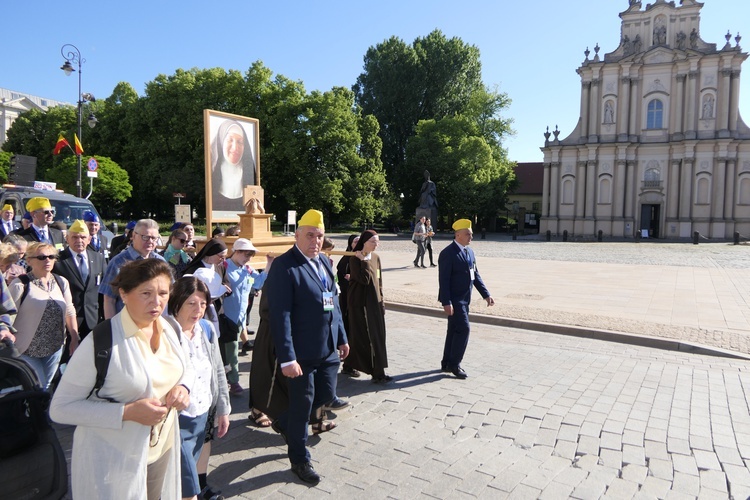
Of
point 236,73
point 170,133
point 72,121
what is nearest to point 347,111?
point 236,73

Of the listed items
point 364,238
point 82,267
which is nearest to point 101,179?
point 82,267

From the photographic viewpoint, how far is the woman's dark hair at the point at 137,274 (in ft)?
7.98

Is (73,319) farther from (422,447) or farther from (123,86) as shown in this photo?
(123,86)

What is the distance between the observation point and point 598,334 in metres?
9.19

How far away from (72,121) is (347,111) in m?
26.7

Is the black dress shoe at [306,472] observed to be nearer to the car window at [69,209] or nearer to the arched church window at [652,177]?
the car window at [69,209]

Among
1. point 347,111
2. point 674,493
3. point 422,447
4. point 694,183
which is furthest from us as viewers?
point 694,183

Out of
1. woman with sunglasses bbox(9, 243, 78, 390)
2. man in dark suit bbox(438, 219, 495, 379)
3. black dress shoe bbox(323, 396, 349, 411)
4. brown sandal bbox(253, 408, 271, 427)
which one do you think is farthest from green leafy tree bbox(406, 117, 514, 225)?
woman with sunglasses bbox(9, 243, 78, 390)

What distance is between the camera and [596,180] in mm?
48219

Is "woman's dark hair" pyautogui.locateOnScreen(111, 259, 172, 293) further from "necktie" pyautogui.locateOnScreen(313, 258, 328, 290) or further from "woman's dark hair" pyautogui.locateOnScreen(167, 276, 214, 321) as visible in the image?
"necktie" pyautogui.locateOnScreen(313, 258, 328, 290)

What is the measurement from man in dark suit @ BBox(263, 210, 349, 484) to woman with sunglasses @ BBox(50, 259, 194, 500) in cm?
133

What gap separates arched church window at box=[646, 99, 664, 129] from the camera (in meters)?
47.0

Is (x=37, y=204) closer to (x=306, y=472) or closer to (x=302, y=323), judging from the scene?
(x=302, y=323)

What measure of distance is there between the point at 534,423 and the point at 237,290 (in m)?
3.26
